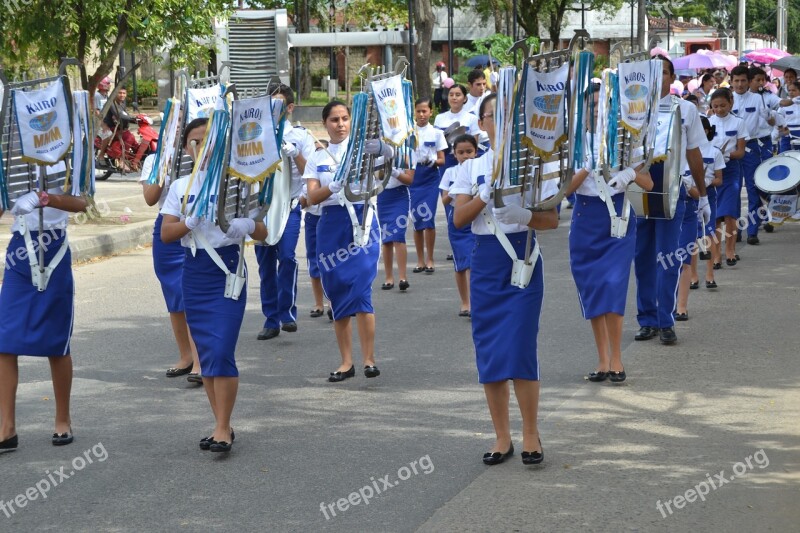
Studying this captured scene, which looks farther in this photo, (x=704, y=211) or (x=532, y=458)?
(x=704, y=211)

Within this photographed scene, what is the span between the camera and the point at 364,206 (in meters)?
7.87

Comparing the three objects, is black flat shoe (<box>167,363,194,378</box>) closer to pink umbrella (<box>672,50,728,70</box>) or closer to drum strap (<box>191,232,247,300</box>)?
drum strap (<box>191,232,247,300</box>)

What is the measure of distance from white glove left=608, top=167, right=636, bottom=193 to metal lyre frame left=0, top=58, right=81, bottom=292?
129 inches

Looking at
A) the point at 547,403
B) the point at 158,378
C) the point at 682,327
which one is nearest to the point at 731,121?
the point at 682,327

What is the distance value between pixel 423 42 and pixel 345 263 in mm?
21056

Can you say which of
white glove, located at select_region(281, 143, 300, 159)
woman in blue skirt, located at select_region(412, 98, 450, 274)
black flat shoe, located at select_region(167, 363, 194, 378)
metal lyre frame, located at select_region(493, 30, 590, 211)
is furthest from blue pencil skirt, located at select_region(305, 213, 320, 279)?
metal lyre frame, located at select_region(493, 30, 590, 211)

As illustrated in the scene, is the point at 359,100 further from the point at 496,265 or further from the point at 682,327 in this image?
the point at 682,327

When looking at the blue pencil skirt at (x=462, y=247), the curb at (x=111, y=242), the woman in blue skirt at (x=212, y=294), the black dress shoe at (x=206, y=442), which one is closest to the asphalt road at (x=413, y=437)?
the black dress shoe at (x=206, y=442)

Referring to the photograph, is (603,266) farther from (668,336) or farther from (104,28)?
(104,28)

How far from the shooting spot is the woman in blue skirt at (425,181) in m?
11.6

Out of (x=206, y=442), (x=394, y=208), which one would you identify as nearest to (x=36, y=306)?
(x=206, y=442)

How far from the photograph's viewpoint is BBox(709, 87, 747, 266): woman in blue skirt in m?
12.2

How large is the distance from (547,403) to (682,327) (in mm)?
2637

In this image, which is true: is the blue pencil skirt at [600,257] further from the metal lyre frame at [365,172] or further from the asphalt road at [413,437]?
the metal lyre frame at [365,172]
